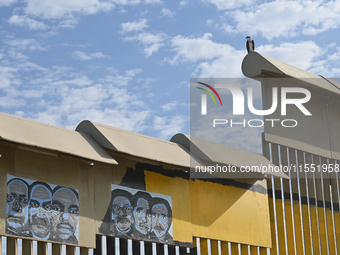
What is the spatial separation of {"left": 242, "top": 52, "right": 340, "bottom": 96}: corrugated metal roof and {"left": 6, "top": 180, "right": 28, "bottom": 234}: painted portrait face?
19.9 ft

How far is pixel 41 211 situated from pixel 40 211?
0.05 ft

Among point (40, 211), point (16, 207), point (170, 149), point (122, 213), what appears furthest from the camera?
point (170, 149)

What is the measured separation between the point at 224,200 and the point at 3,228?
495 centimetres

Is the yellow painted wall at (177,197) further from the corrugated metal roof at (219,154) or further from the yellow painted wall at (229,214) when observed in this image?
the corrugated metal roof at (219,154)

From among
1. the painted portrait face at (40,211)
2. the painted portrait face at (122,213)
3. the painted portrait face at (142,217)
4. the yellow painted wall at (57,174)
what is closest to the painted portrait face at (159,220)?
the painted portrait face at (142,217)

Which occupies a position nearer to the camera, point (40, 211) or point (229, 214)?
point (40, 211)

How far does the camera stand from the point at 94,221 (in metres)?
9.10

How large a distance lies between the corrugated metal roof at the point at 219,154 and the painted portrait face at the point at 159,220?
1415 millimetres

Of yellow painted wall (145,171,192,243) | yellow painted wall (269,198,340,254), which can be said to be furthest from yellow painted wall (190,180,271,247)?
yellow painted wall (269,198,340,254)

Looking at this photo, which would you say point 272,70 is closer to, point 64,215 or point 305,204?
point 305,204

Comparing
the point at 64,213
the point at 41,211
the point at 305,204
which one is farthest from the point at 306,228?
the point at 41,211

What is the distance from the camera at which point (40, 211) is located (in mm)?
8477

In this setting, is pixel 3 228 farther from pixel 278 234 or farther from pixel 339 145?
pixel 339 145

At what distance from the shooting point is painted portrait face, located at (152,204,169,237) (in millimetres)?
9922
